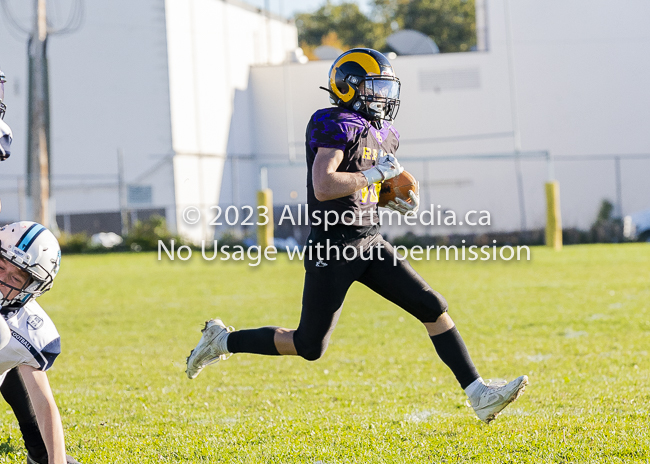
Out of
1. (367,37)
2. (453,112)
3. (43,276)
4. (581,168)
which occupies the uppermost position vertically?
(367,37)

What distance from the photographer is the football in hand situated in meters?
4.36

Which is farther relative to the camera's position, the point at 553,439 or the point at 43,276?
the point at 553,439

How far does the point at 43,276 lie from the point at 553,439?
2446 mm

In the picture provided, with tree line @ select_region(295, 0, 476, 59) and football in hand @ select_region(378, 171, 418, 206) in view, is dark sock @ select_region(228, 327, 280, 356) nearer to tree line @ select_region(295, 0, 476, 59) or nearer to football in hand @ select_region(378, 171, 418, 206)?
football in hand @ select_region(378, 171, 418, 206)

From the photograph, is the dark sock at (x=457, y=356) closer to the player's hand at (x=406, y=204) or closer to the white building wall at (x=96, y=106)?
the player's hand at (x=406, y=204)

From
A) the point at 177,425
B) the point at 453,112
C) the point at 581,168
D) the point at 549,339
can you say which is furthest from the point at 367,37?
the point at 177,425

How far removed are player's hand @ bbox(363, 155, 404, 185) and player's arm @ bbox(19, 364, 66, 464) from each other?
173 cm

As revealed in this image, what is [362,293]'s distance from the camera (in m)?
11.8

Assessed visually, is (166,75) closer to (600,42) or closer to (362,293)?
(600,42)

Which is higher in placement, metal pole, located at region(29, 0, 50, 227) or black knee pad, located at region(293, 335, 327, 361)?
metal pole, located at region(29, 0, 50, 227)

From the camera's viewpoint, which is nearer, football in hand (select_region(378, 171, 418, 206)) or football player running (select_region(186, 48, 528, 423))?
football player running (select_region(186, 48, 528, 423))

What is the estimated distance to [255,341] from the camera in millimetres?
4281

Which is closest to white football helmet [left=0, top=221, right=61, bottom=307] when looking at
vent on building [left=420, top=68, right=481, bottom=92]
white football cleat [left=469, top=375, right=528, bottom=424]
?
white football cleat [left=469, top=375, right=528, bottom=424]

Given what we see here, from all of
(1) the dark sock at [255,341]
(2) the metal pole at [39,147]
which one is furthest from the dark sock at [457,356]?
(2) the metal pole at [39,147]
